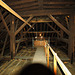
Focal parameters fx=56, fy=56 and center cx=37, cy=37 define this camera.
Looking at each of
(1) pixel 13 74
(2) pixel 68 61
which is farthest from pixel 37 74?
(2) pixel 68 61

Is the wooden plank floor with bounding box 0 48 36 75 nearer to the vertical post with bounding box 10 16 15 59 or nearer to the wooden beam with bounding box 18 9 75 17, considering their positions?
the vertical post with bounding box 10 16 15 59

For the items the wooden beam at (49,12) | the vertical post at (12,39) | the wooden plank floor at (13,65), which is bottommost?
the wooden plank floor at (13,65)

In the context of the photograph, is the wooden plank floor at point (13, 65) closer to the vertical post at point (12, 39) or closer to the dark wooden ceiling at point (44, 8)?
the vertical post at point (12, 39)

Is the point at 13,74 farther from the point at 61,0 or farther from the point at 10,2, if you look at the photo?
the point at 61,0

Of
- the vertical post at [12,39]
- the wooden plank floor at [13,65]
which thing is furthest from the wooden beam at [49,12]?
the wooden plank floor at [13,65]

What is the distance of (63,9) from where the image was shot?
3857 mm

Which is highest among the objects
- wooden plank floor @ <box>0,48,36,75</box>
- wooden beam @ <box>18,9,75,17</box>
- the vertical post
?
wooden beam @ <box>18,9,75,17</box>

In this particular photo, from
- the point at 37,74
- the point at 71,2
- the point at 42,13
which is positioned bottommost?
the point at 37,74

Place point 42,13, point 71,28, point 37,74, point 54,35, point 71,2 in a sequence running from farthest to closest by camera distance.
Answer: point 54,35 → point 42,13 → point 71,28 → point 71,2 → point 37,74

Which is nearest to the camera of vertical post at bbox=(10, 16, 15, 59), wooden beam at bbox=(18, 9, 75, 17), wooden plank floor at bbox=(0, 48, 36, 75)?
wooden plank floor at bbox=(0, 48, 36, 75)

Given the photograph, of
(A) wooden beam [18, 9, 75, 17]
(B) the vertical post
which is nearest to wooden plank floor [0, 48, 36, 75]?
(B) the vertical post

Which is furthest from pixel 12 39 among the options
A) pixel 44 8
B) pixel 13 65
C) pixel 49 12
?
pixel 49 12

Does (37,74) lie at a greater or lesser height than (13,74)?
greater

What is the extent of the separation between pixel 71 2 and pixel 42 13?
5.91 feet
